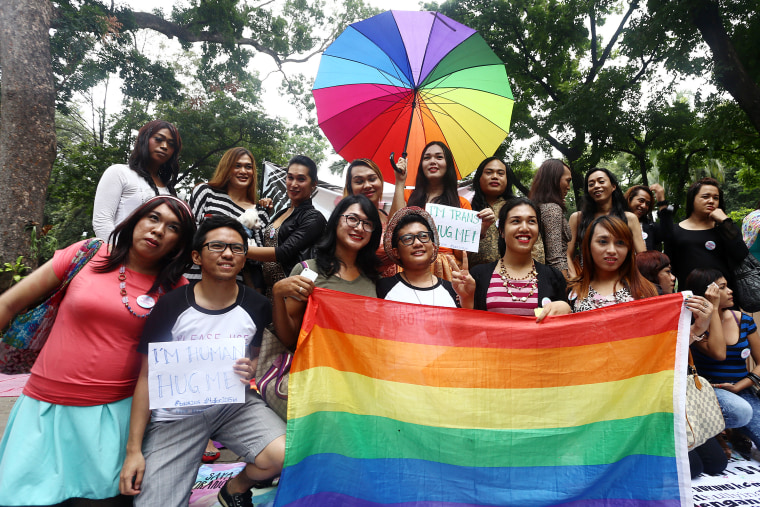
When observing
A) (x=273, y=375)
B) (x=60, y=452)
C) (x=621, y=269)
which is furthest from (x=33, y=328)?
(x=621, y=269)

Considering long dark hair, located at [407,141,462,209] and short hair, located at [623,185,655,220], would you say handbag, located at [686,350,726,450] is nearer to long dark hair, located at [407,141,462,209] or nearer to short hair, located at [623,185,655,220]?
long dark hair, located at [407,141,462,209]

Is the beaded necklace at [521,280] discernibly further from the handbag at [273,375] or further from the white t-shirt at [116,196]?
the white t-shirt at [116,196]

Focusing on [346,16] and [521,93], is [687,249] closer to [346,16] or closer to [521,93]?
[521,93]

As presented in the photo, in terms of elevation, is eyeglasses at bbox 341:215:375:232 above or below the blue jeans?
above

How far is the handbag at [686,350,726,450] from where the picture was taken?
2.96m

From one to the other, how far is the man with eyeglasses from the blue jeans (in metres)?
3.81

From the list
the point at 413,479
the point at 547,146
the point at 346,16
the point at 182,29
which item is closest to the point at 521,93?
the point at 547,146

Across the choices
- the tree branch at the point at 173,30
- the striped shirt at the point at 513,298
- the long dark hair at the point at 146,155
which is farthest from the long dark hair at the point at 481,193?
the tree branch at the point at 173,30

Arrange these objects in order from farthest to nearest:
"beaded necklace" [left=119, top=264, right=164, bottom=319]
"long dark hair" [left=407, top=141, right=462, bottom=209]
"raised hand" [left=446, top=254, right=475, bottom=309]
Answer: "long dark hair" [left=407, top=141, right=462, bottom=209] → "raised hand" [left=446, top=254, right=475, bottom=309] → "beaded necklace" [left=119, top=264, right=164, bottom=319]

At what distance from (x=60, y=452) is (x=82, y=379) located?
1.29ft

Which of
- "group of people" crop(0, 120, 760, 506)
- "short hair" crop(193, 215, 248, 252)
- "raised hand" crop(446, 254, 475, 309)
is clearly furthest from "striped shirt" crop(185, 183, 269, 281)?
"raised hand" crop(446, 254, 475, 309)

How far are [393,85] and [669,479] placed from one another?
14.2ft

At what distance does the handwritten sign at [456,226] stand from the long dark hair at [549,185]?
1.36 m

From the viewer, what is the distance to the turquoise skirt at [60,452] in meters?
2.24
